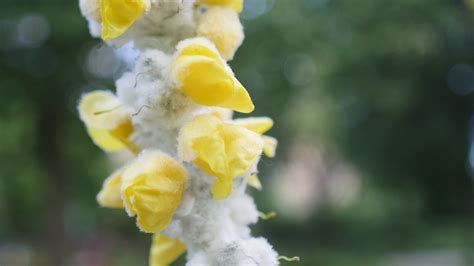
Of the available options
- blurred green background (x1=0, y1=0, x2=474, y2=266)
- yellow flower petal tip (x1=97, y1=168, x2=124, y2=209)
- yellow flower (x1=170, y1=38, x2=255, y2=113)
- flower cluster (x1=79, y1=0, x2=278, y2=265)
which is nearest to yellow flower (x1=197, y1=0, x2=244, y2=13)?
flower cluster (x1=79, y1=0, x2=278, y2=265)

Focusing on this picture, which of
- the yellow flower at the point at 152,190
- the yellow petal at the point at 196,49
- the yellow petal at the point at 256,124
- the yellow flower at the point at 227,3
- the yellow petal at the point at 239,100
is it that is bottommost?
the yellow flower at the point at 152,190

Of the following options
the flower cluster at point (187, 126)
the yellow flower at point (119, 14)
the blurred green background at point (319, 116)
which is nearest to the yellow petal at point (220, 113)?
the flower cluster at point (187, 126)

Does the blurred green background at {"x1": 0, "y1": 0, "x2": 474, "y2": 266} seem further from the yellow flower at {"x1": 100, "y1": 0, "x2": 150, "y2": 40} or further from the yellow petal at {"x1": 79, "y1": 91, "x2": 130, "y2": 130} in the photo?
the yellow flower at {"x1": 100, "y1": 0, "x2": 150, "y2": 40}

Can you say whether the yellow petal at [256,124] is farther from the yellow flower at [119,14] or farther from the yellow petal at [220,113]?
the yellow flower at [119,14]

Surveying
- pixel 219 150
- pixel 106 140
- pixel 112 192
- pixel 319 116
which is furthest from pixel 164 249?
pixel 319 116

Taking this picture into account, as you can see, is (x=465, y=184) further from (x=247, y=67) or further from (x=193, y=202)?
(x=193, y=202)

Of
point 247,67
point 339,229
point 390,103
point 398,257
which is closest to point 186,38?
point 247,67

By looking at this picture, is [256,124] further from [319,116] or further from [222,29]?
[319,116]
